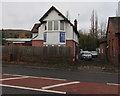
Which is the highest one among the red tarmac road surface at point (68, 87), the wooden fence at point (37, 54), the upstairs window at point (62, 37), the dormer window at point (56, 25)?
the dormer window at point (56, 25)

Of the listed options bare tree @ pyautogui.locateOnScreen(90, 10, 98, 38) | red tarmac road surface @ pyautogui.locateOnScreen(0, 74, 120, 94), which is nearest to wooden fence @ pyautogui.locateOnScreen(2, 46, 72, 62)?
red tarmac road surface @ pyautogui.locateOnScreen(0, 74, 120, 94)

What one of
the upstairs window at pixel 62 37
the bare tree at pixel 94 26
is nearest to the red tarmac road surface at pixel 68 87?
the upstairs window at pixel 62 37

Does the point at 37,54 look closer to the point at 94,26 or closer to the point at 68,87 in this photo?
the point at 68,87

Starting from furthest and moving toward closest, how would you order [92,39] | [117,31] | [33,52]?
1. [92,39]
2. [33,52]
3. [117,31]

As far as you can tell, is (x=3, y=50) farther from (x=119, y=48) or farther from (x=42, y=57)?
(x=119, y=48)

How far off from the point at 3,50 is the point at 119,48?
1465 cm

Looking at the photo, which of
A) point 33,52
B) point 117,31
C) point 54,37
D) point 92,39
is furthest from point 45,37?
point 92,39

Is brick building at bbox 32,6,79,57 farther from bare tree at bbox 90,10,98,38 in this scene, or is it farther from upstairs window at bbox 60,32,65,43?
bare tree at bbox 90,10,98,38

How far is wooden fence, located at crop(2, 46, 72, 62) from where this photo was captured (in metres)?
18.4

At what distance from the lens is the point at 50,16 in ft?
82.0

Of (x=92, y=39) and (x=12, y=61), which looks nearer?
(x=12, y=61)

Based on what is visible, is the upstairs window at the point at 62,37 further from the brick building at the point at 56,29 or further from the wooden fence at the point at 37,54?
the wooden fence at the point at 37,54

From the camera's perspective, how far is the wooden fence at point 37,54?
1841cm

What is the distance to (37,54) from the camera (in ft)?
63.9
